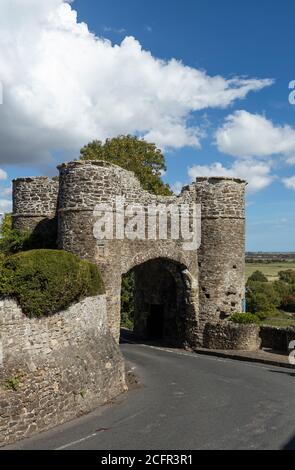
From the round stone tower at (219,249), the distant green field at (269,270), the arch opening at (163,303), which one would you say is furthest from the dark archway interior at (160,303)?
the distant green field at (269,270)

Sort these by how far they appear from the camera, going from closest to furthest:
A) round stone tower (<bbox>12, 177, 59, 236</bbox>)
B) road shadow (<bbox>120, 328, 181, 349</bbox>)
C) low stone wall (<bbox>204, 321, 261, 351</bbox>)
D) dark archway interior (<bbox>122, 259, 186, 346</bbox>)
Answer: round stone tower (<bbox>12, 177, 59, 236</bbox>) → low stone wall (<bbox>204, 321, 261, 351</bbox>) → dark archway interior (<bbox>122, 259, 186, 346</bbox>) → road shadow (<bbox>120, 328, 181, 349</bbox>)

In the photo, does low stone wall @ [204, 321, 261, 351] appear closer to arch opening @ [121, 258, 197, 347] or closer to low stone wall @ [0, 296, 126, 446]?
arch opening @ [121, 258, 197, 347]

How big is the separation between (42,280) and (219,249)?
1270 cm

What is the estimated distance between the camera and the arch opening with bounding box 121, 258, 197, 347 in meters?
24.3

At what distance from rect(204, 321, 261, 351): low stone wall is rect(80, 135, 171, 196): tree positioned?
45.8 feet

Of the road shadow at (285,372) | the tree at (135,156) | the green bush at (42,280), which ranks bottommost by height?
the road shadow at (285,372)

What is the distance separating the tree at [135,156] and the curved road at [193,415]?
18.2 m

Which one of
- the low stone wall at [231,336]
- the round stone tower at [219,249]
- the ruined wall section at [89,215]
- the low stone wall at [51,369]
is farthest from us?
the round stone tower at [219,249]

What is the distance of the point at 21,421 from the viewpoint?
1138 centimetres

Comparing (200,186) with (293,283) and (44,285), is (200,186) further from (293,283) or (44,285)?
(293,283)

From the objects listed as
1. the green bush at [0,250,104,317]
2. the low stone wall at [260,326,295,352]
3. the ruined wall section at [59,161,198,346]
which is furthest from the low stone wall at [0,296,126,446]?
the low stone wall at [260,326,295,352]

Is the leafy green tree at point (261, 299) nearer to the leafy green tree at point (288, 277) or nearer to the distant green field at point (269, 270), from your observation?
the leafy green tree at point (288, 277)
